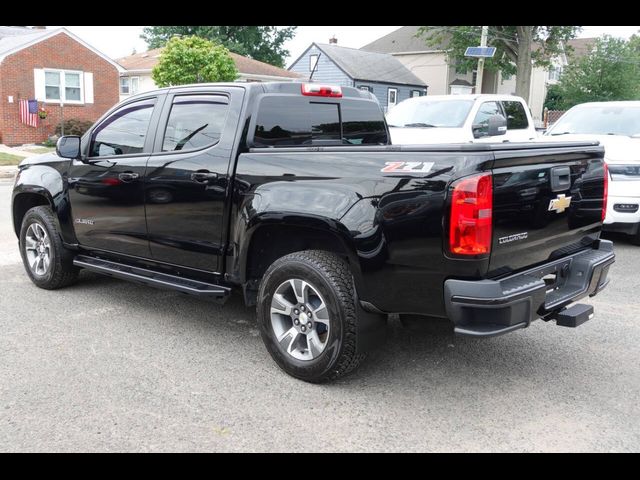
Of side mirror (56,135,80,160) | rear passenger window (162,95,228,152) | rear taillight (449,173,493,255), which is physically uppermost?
rear passenger window (162,95,228,152)

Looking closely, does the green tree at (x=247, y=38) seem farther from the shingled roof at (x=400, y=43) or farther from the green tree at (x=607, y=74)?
the green tree at (x=607, y=74)

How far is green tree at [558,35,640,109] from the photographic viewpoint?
35.3 m

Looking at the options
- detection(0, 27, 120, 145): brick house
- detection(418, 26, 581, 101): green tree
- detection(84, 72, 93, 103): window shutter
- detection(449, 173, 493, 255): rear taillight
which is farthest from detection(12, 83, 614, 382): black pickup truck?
detection(418, 26, 581, 101): green tree

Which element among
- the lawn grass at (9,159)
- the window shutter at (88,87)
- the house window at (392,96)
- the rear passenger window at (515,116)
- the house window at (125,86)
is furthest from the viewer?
the house window at (392,96)

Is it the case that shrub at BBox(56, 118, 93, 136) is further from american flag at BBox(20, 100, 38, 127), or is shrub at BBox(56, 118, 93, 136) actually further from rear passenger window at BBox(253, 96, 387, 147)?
rear passenger window at BBox(253, 96, 387, 147)

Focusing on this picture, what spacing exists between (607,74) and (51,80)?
28.5 metres

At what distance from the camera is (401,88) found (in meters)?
42.7

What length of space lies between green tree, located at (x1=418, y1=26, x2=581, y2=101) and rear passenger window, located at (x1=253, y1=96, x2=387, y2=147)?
976 inches

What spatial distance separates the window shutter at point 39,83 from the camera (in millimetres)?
25359

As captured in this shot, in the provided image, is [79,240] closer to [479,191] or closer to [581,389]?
[479,191]

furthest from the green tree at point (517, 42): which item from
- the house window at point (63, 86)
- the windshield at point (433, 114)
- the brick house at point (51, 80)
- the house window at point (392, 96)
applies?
the windshield at point (433, 114)

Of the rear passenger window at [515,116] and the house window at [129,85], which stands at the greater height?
the house window at [129,85]

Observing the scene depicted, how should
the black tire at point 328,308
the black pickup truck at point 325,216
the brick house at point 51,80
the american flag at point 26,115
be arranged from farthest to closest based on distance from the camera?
the american flag at point 26,115
the brick house at point 51,80
the black tire at point 328,308
the black pickup truck at point 325,216

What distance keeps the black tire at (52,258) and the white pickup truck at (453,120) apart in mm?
5407
